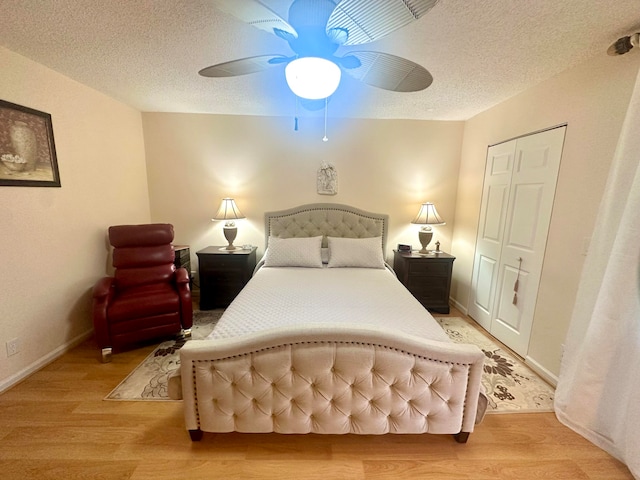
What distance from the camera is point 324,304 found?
1826 mm

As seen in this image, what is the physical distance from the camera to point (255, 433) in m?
1.56

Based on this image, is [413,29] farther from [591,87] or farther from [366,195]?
[366,195]

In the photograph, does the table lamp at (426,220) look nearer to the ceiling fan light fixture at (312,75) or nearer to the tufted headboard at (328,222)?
the tufted headboard at (328,222)

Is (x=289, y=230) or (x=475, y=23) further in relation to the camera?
(x=289, y=230)

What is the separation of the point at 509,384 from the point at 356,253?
1.70 meters

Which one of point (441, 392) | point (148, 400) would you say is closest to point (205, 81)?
point (148, 400)

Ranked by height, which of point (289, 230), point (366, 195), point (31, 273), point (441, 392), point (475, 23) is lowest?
point (441, 392)

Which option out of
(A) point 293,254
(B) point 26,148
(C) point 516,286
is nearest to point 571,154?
(C) point 516,286

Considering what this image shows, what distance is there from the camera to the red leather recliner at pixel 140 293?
219 centimetres

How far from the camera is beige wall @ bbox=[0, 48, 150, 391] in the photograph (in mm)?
1907

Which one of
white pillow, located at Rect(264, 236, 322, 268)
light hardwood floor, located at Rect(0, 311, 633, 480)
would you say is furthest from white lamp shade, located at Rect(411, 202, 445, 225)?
light hardwood floor, located at Rect(0, 311, 633, 480)

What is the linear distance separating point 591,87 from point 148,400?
3709 mm

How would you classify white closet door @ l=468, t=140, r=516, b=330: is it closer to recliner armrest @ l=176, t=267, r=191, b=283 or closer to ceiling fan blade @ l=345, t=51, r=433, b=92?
ceiling fan blade @ l=345, t=51, r=433, b=92

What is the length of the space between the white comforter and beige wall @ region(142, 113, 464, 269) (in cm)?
122
